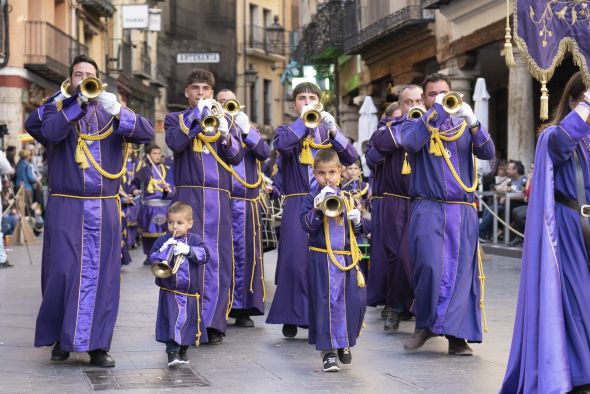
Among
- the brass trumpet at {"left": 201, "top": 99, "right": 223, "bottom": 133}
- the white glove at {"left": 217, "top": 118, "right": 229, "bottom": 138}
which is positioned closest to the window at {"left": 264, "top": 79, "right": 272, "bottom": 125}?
the white glove at {"left": 217, "top": 118, "right": 229, "bottom": 138}

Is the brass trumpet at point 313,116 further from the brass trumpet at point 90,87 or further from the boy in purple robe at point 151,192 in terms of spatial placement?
the boy in purple robe at point 151,192

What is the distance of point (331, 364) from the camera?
335 inches

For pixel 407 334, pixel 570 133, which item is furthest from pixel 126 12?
pixel 570 133

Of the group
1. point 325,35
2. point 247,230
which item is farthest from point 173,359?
point 325,35

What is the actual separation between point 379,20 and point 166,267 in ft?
74.7

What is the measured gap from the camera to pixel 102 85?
8.47 meters

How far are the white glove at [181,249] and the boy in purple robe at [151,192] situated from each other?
10.9 metres

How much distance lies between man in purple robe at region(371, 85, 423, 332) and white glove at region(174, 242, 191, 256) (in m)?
2.20

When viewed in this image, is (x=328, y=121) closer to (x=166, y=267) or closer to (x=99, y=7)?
(x=166, y=267)

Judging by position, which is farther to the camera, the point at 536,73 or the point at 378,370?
the point at 536,73

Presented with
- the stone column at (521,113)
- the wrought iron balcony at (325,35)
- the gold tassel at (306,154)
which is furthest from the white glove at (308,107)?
the wrought iron balcony at (325,35)

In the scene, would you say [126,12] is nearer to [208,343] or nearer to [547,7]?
[547,7]

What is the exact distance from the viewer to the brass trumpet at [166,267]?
28.6 feet

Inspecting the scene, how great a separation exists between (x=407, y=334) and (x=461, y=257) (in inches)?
57.2
